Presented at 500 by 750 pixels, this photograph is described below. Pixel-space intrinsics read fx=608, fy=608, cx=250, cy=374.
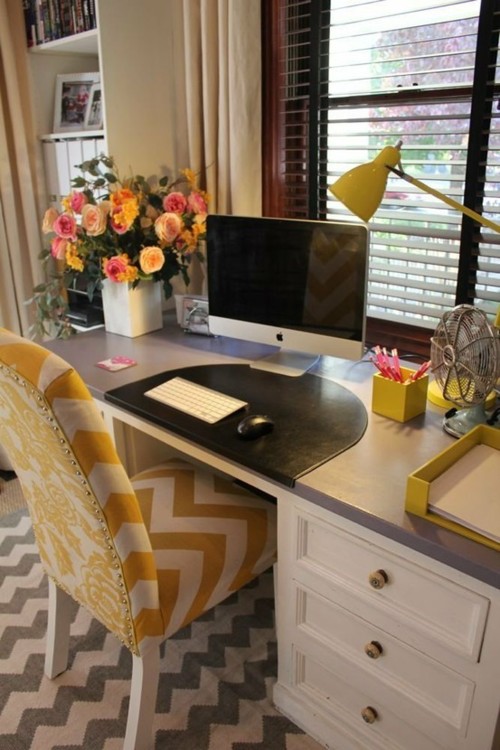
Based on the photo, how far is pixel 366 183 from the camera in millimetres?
1367

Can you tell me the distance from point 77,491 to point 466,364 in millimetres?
825

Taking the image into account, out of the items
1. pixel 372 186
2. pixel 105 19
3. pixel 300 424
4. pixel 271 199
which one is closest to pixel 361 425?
pixel 300 424

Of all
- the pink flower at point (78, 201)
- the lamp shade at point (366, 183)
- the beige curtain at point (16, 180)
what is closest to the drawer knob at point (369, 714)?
the lamp shade at point (366, 183)

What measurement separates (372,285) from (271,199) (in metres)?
0.47

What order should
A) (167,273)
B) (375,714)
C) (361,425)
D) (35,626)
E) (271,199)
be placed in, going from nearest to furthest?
(375,714) → (361,425) → (35,626) → (167,273) → (271,199)

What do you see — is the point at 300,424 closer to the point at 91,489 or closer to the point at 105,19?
the point at 91,489

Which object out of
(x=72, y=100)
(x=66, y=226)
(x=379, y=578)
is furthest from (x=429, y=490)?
(x=72, y=100)

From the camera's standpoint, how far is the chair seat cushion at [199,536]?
132 centimetres

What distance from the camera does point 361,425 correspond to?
1.38m

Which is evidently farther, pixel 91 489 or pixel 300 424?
pixel 300 424

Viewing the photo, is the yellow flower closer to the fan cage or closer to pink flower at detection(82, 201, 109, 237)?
pink flower at detection(82, 201, 109, 237)

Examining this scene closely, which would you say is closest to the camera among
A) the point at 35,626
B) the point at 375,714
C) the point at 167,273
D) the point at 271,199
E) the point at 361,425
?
the point at 375,714

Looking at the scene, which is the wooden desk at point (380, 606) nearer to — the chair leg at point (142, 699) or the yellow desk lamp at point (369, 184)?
the chair leg at point (142, 699)

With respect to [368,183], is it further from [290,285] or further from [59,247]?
[59,247]
